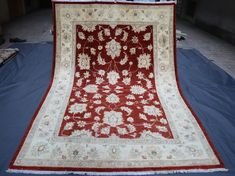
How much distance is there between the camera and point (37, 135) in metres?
1.62

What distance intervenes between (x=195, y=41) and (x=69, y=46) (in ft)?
8.95

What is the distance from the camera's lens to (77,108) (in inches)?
76.0

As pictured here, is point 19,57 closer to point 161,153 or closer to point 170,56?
point 170,56

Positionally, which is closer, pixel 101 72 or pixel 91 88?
pixel 91 88

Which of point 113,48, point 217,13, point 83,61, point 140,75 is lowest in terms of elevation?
point 140,75

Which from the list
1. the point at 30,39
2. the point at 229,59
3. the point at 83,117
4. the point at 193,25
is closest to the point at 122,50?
the point at 83,117

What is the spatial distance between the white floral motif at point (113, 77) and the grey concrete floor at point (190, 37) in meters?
1.49

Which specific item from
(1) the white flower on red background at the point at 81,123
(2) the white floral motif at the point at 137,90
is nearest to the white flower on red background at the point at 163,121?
(2) the white floral motif at the point at 137,90

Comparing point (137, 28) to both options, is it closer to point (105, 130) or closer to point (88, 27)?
point (88, 27)

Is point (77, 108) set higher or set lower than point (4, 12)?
lower

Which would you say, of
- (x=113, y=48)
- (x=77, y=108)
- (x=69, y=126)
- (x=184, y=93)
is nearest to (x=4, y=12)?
(x=113, y=48)

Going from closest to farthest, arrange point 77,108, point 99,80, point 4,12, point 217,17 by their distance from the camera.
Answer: point 77,108 < point 99,80 < point 217,17 < point 4,12

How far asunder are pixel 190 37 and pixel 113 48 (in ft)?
8.63

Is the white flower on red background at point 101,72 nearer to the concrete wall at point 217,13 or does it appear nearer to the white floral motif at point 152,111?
the white floral motif at point 152,111
